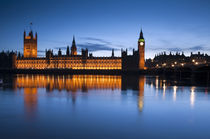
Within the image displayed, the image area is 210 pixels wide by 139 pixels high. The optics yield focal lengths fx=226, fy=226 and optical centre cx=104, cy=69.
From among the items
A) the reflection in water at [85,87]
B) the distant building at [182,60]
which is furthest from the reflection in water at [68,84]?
the distant building at [182,60]

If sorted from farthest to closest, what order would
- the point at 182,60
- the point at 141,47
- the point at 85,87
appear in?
the point at 141,47 < the point at 182,60 < the point at 85,87

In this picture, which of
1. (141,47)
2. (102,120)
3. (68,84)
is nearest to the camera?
(102,120)

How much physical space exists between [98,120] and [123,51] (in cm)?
7055

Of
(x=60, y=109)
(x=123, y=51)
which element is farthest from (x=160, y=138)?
(x=123, y=51)

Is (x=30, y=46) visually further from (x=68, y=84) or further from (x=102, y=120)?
(x=102, y=120)

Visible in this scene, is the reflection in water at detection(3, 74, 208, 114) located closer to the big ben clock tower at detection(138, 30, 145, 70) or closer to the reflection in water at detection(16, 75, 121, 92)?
the reflection in water at detection(16, 75, 121, 92)

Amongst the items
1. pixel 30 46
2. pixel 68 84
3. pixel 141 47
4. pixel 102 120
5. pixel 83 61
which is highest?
pixel 30 46

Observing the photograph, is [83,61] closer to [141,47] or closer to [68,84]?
[141,47]

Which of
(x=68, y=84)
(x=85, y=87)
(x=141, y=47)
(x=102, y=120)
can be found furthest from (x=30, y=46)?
(x=102, y=120)

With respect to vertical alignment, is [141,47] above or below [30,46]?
below

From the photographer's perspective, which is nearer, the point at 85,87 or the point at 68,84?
the point at 85,87

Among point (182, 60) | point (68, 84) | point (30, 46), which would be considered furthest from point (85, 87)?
point (30, 46)

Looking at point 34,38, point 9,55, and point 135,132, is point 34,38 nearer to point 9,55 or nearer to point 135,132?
point 9,55

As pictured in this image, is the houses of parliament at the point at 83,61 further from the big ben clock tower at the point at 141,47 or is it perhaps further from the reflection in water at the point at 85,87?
the reflection in water at the point at 85,87
